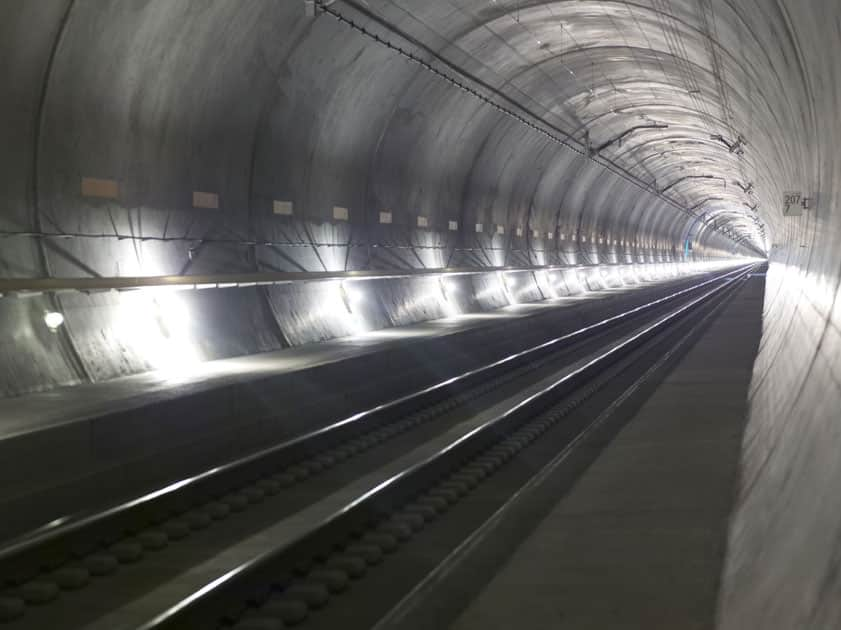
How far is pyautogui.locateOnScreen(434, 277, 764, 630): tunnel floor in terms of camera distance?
15.7 feet

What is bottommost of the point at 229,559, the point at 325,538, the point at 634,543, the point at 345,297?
the point at 229,559

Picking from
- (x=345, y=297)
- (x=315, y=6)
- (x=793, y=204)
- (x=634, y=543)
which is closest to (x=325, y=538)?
(x=634, y=543)

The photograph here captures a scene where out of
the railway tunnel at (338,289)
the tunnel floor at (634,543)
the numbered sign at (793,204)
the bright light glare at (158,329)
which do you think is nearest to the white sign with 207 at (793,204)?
the numbered sign at (793,204)

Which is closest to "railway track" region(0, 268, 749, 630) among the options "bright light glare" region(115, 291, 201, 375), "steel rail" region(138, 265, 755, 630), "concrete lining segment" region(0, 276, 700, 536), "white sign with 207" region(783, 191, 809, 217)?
"steel rail" region(138, 265, 755, 630)

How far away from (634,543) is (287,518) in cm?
314

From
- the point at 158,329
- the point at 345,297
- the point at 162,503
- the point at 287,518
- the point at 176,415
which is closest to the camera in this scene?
the point at 162,503

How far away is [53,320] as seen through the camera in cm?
1114

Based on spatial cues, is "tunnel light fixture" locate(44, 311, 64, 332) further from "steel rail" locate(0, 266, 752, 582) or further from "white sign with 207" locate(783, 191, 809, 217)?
"white sign with 207" locate(783, 191, 809, 217)

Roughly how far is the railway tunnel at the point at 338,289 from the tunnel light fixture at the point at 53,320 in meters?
0.02

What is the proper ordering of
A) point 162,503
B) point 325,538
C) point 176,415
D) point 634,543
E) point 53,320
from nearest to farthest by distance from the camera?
point 634,543 → point 325,538 → point 162,503 → point 176,415 → point 53,320

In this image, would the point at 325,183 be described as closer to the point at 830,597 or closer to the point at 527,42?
the point at 527,42

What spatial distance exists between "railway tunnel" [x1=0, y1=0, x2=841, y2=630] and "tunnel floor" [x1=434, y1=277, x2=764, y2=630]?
0.13 ft

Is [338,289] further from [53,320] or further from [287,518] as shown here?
[287,518]

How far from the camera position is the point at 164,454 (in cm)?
966
